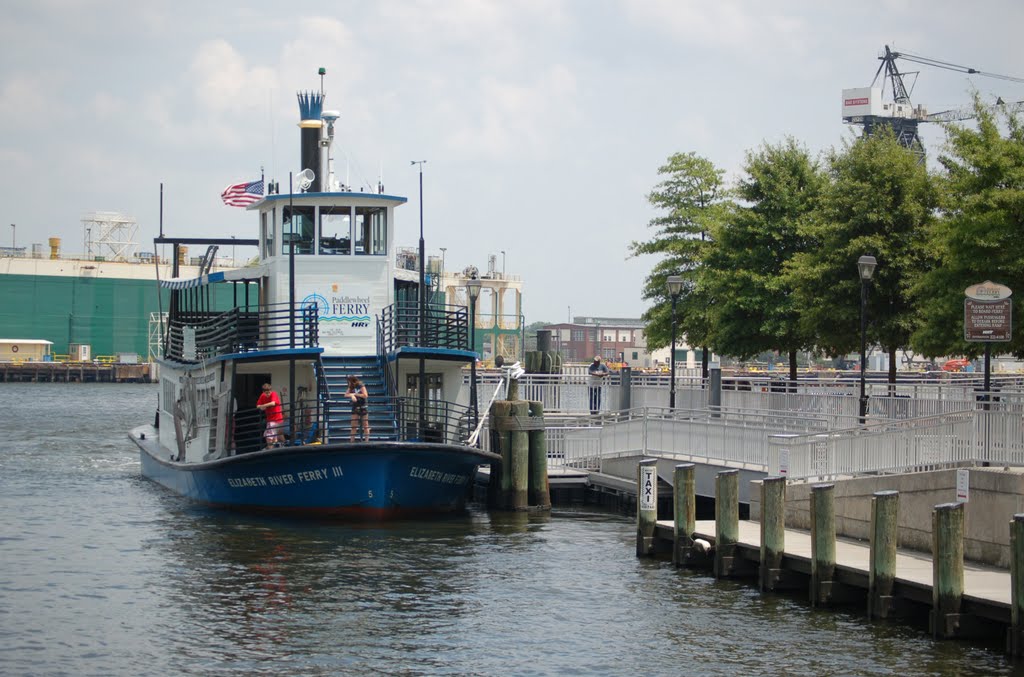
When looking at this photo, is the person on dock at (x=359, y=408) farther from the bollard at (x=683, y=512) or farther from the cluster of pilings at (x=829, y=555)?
the bollard at (x=683, y=512)

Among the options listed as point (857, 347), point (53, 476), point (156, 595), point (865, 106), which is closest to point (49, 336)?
point (865, 106)

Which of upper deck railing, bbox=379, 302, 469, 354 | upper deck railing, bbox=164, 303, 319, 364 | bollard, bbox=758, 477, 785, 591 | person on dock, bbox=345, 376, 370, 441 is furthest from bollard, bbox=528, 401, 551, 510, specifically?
bollard, bbox=758, 477, 785, 591

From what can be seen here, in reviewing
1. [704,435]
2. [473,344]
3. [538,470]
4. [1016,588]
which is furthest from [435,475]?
[1016,588]

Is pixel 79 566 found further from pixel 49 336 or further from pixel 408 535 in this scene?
pixel 49 336

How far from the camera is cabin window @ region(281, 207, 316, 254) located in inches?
1243

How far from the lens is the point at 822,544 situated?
20000 millimetres

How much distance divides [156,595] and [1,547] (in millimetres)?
6429

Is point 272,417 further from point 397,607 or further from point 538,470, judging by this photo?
point 397,607

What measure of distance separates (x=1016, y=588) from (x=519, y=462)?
15.9 m

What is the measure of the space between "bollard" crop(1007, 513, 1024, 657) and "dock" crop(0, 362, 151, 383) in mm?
132191

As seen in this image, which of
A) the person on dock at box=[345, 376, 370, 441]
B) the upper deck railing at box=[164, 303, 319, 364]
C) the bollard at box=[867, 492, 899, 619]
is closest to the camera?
the bollard at box=[867, 492, 899, 619]

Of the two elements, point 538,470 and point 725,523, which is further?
point 538,470

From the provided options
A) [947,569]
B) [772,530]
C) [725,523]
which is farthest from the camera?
[725,523]

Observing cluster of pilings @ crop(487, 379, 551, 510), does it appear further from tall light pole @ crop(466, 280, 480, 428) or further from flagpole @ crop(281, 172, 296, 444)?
flagpole @ crop(281, 172, 296, 444)
